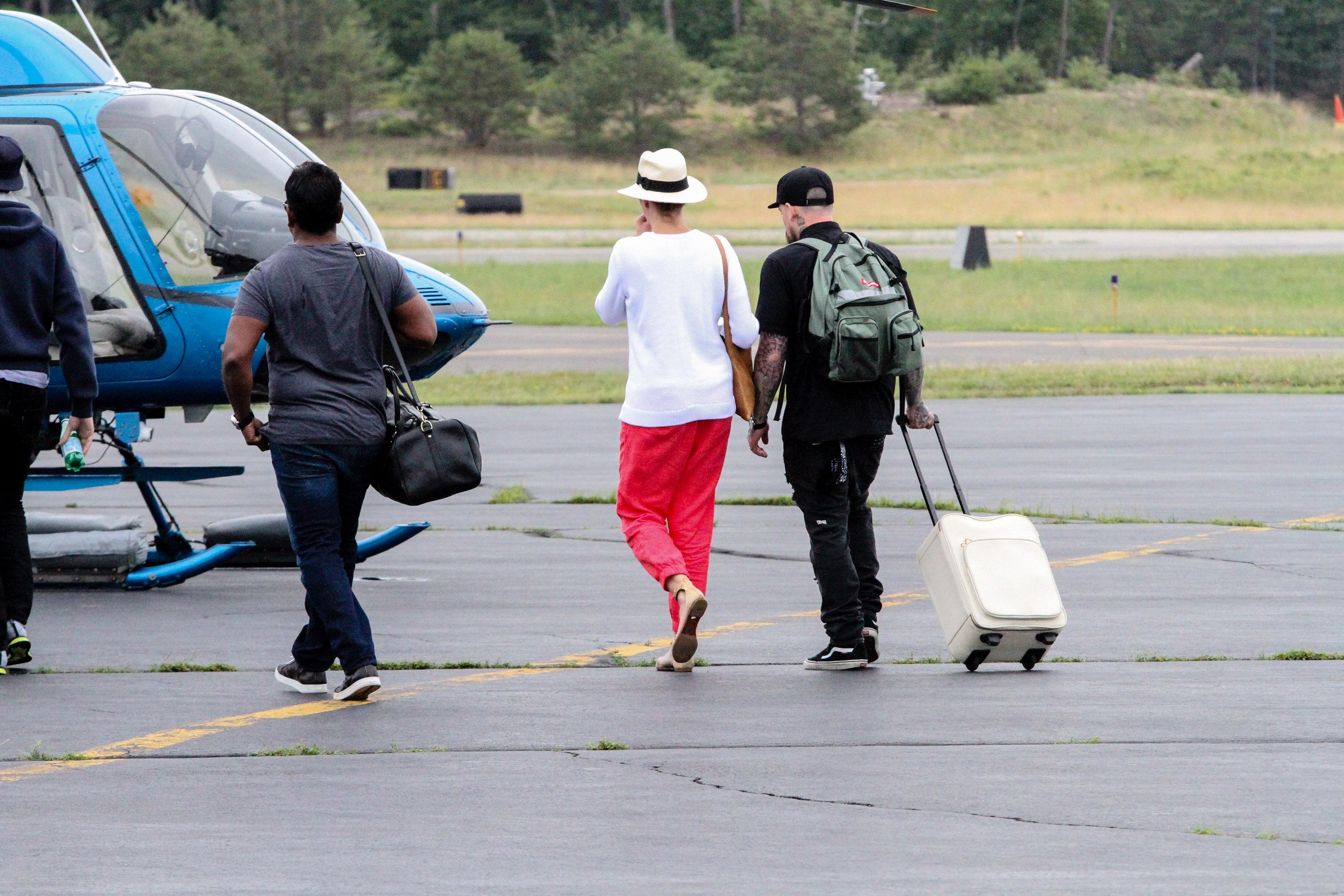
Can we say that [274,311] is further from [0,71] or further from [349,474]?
[0,71]

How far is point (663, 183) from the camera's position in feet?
22.7

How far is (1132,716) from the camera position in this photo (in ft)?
20.1

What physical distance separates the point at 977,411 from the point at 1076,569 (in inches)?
343

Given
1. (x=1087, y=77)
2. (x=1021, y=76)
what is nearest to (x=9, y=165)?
(x=1021, y=76)

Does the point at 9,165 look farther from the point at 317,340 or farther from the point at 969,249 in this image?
the point at 969,249

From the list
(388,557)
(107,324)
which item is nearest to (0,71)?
(107,324)

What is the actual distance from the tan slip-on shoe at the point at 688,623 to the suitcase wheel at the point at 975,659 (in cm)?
104

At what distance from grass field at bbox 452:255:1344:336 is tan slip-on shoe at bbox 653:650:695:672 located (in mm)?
21149

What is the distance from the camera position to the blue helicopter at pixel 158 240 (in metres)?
9.29

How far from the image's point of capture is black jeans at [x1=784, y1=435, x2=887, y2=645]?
22.9 feet

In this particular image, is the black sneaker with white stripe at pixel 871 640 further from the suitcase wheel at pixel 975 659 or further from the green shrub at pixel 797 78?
the green shrub at pixel 797 78

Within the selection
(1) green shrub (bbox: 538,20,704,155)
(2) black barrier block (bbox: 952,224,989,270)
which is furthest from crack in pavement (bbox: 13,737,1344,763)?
(1) green shrub (bbox: 538,20,704,155)

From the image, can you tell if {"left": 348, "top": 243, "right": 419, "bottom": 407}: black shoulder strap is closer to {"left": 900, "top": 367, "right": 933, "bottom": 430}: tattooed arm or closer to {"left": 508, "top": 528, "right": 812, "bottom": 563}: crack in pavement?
{"left": 900, "top": 367, "right": 933, "bottom": 430}: tattooed arm

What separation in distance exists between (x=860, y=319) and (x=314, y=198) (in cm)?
207
